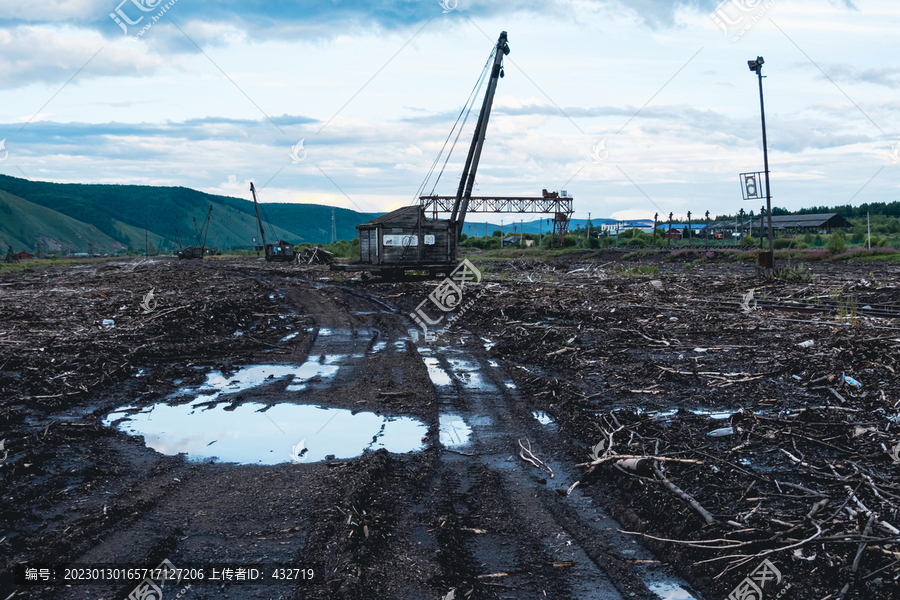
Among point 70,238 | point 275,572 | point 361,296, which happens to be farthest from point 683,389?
point 70,238

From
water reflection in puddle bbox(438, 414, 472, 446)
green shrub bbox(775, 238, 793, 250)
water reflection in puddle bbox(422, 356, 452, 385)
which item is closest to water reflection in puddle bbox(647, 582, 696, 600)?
water reflection in puddle bbox(438, 414, 472, 446)

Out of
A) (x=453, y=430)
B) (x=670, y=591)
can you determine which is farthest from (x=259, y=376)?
(x=670, y=591)

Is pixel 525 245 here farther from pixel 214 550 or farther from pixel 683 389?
pixel 214 550

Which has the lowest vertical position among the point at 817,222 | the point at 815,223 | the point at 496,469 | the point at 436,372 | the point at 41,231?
the point at 496,469

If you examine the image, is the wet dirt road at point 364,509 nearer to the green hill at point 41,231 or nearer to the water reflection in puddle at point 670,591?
the water reflection in puddle at point 670,591

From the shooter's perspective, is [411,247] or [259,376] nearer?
[259,376]

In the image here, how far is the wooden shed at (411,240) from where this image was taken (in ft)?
82.3

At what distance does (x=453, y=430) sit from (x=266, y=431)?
228 cm

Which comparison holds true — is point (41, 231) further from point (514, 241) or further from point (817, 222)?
point (817, 222)

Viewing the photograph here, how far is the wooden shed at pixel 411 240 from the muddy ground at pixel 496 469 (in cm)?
1275

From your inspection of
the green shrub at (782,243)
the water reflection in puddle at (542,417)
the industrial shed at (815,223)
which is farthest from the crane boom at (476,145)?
the industrial shed at (815,223)

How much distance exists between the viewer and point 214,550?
13.4 ft

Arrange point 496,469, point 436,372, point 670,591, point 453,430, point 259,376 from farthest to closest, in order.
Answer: point 436,372 < point 259,376 < point 453,430 < point 496,469 < point 670,591

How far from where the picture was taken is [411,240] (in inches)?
994
